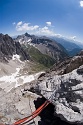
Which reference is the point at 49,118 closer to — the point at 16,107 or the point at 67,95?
the point at 67,95

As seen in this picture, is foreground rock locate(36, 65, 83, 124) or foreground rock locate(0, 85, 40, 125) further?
foreground rock locate(0, 85, 40, 125)

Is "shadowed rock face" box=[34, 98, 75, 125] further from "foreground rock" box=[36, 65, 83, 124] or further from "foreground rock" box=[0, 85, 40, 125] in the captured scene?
"foreground rock" box=[36, 65, 83, 124]

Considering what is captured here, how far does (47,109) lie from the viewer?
1766cm

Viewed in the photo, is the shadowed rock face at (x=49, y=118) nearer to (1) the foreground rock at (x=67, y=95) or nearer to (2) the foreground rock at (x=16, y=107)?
(2) the foreground rock at (x=16, y=107)

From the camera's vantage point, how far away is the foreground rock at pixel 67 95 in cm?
1283

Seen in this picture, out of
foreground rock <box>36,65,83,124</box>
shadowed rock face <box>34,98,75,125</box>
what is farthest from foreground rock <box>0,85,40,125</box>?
foreground rock <box>36,65,83,124</box>

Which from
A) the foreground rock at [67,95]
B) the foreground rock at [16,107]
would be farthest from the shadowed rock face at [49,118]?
the foreground rock at [67,95]

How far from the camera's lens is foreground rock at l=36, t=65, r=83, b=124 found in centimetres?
1283

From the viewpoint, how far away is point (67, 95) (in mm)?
14773

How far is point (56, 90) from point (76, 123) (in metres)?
4.31

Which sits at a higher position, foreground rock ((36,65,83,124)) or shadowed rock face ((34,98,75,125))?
foreground rock ((36,65,83,124))

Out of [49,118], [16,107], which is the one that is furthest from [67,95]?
[16,107]

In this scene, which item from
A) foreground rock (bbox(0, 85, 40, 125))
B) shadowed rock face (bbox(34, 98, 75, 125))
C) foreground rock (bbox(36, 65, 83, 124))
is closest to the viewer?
foreground rock (bbox(36, 65, 83, 124))

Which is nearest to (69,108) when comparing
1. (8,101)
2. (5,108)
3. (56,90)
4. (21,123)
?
(56,90)
